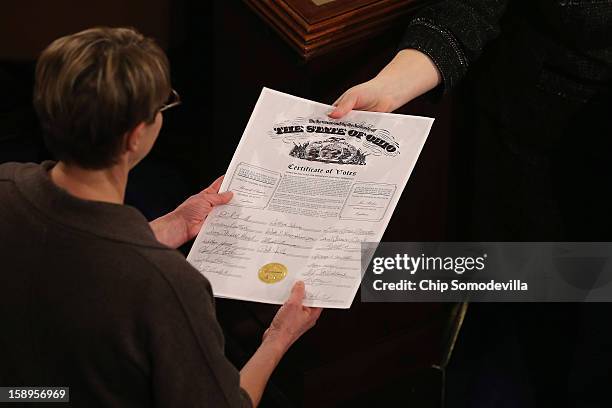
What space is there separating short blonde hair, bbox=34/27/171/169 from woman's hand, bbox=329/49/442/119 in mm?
551

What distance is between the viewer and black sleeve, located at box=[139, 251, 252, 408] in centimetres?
129

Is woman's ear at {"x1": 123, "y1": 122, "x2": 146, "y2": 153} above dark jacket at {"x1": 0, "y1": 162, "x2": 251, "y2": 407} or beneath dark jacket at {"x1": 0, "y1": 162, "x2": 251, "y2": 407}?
above

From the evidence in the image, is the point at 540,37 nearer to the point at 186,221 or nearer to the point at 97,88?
the point at 186,221

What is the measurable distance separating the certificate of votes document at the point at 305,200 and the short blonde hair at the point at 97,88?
0.46 metres

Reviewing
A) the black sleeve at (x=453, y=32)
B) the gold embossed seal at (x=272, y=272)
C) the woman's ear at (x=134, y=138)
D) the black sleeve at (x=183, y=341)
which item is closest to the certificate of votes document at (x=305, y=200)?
the gold embossed seal at (x=272, y=272)

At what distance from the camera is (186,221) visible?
1799 mm

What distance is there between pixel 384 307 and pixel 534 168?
1.94 ft

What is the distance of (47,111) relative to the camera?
126 centimetres

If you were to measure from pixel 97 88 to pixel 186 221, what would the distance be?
59 centimetres

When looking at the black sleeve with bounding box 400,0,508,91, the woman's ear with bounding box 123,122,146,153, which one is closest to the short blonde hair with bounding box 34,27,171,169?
the woman's ear with bounding box 123,122,146,153

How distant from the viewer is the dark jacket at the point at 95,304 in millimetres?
1278

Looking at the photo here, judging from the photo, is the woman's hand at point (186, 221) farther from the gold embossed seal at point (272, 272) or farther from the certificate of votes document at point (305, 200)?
the gold embossed seal at point (272, 272)

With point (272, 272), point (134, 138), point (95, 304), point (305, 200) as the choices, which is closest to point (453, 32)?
point (305, 200)

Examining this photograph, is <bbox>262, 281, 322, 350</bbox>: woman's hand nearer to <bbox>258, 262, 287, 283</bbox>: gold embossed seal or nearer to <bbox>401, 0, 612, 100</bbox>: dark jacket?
<bbox>258, 262, 287, 283</bbox>: gold embossed seal
